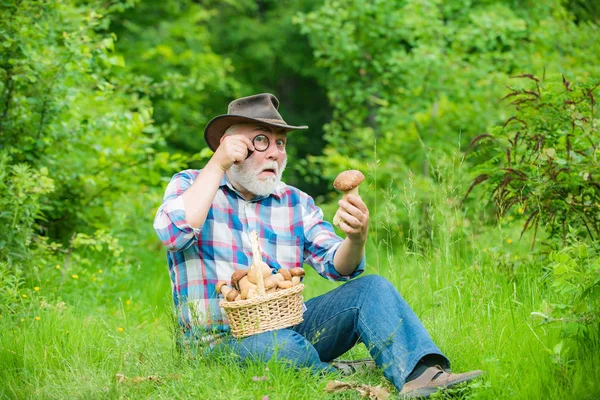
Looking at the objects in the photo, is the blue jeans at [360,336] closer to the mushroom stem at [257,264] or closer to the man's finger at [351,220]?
the mushroom stem at [257,264]

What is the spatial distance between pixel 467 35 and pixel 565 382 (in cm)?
638

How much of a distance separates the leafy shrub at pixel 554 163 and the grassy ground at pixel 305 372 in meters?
0.32

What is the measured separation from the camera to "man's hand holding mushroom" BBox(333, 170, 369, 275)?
9.85 feet

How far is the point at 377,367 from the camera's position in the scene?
3.11 metres

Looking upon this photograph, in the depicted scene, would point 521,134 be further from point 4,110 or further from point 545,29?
point 545,29

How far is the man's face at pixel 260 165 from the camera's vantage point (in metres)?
3.33

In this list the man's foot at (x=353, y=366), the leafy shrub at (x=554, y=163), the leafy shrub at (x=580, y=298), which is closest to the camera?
the leafy shrub at (x=580, y=298)

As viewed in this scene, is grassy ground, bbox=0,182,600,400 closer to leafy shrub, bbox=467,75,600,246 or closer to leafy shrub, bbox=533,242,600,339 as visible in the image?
leafy shrub, bbox=533,242,600,339

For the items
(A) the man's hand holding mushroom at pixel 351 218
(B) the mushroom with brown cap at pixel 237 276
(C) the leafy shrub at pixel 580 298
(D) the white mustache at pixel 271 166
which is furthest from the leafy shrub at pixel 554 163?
(B) the mushroom with brown cap at pixel 237 276

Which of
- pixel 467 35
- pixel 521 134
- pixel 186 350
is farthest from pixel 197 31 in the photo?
pixel 186 350

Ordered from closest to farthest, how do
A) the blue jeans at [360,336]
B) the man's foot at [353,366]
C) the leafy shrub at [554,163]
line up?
the blue jeans at [360,336] → the man's foot at [353,366] → the leafy shrub at [554,163]

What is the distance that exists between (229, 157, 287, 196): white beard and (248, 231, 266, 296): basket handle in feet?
0.87

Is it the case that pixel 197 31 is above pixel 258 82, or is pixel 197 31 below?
above

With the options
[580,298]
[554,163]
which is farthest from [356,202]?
[554,163]
